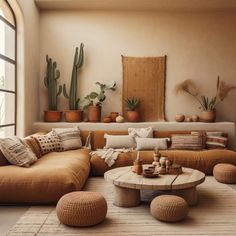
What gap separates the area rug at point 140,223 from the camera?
2.77 meters

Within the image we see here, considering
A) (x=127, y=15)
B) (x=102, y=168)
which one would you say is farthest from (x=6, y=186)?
(x=127, y=15)

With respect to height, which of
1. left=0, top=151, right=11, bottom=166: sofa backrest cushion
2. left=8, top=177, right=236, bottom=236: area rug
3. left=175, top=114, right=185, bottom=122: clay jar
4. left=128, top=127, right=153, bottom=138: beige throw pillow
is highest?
left=175, top=114, right=185, bottom=122: clay jar

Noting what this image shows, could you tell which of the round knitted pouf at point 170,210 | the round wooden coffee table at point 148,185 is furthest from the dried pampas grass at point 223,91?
the round knitted pouf at point 170,210

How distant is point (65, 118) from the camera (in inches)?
249

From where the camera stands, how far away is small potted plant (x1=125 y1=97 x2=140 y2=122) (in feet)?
20.5

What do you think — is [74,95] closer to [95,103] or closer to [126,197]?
[95,103]

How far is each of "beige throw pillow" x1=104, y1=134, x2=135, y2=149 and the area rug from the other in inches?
71.6

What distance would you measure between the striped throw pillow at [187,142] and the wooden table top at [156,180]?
160 centimetres

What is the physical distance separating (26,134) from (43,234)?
3160 millimetres

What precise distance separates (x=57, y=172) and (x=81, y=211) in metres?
0.85

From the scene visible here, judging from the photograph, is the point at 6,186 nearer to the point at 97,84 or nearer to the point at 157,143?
the point at 157,143

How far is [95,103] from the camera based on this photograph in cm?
639

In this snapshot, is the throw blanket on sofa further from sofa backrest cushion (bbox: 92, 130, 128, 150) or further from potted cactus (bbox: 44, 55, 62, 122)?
potted cactus (bbox: 44, 55, 62, 122)

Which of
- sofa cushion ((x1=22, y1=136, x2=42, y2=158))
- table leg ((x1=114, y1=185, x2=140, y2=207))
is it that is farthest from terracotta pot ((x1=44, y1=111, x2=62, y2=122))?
table leg ((x1=114, y1=185, x2=140, y2=207))
